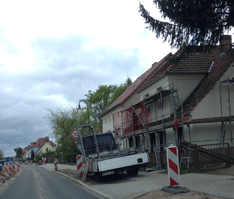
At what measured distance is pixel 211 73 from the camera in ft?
64.9

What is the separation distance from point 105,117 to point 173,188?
3286cm

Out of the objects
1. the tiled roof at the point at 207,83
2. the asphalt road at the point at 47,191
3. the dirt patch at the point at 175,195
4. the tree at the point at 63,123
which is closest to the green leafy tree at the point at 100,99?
the tree at the point at 63,123

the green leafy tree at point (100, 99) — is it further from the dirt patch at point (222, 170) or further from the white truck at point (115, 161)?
the dirt patch at point (222, 170)

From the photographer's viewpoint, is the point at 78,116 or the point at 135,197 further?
the point at 78,116

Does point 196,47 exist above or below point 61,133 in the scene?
above

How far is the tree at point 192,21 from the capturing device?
10.9 metres

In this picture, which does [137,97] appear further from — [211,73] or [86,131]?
[86,131]

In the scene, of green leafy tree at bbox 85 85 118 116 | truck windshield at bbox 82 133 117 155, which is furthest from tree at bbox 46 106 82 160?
truck windshield at bbox 82 133 117 155

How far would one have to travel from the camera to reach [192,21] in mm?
11180

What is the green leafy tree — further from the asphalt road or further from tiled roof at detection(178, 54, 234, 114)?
the asphalt road

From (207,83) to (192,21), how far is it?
839 centimetres

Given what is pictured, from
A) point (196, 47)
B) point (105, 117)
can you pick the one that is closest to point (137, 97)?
point (105, 117)

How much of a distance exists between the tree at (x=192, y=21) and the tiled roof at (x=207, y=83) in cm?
620

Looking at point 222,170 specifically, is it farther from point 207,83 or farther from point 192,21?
point 207,83
